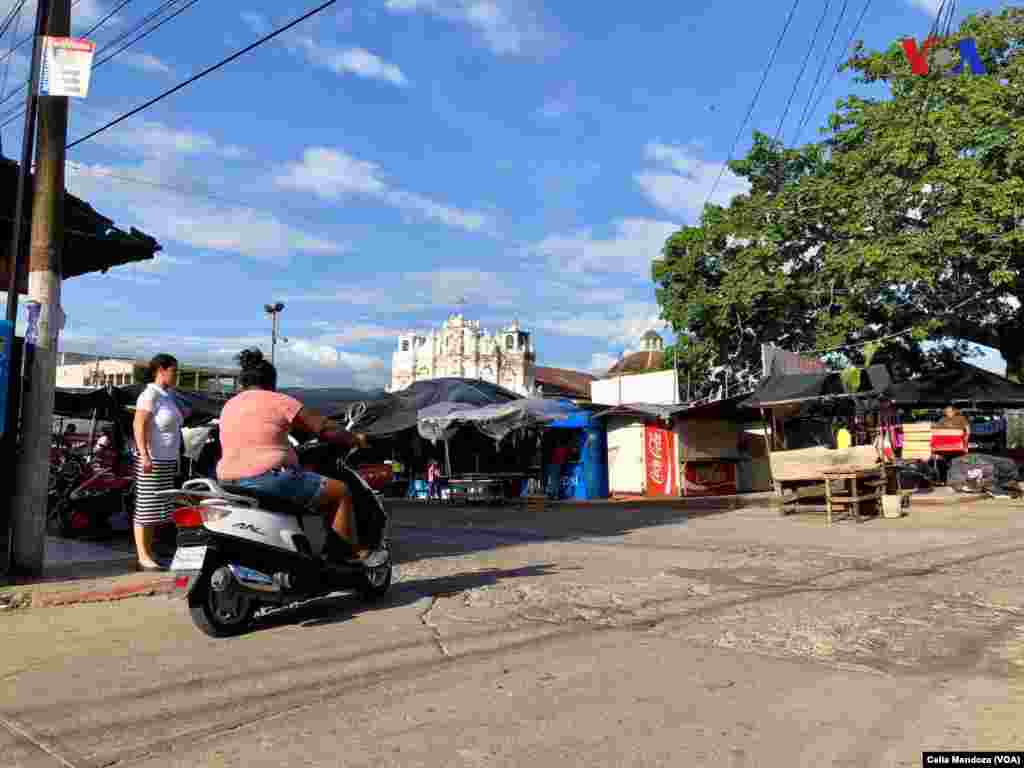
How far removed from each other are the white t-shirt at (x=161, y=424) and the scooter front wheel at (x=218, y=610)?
2.56 metres

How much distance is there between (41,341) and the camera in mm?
6574

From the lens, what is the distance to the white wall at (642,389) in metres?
35.2

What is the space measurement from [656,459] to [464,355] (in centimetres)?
7295

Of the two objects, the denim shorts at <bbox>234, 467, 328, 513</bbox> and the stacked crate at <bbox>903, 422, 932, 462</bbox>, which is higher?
the stacked crate at <bbox>903, 422, 932, 462</bbox>

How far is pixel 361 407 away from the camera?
6.72 metres

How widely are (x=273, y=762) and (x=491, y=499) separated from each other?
16663mm

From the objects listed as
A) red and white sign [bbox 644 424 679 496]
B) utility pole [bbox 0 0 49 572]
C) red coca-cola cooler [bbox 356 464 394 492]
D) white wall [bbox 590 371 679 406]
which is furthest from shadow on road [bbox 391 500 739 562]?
white wall [bbox 590 371 679 406]

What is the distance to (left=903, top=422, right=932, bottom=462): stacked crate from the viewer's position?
1736 cm

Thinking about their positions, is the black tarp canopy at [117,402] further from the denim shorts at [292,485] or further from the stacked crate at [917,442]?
the stacked crate at [917,442]

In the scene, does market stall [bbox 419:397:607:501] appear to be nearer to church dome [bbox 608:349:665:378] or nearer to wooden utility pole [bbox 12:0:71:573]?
wooden utility pole [bbox 12:0:71:573]

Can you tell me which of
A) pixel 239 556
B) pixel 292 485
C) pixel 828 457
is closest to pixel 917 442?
pixel 828 457

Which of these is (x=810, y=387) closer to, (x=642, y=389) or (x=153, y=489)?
(x=153, y=489)

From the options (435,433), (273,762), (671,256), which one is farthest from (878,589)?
(671,256)

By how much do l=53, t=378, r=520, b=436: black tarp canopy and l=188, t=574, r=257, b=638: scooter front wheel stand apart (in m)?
6.35
